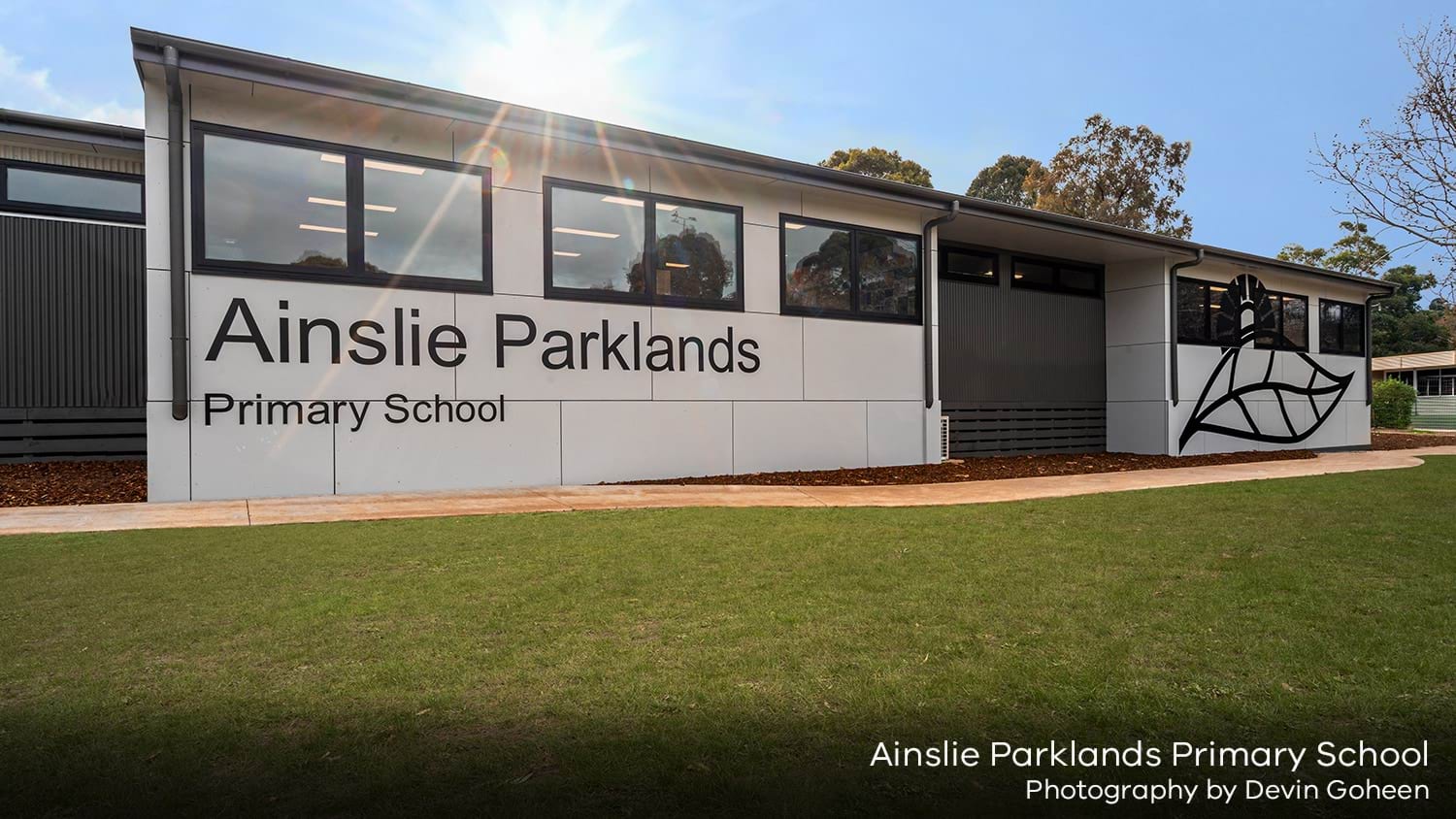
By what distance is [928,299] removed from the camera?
13.3 metres

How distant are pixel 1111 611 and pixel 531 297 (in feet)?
25.5

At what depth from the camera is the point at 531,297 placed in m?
10.1

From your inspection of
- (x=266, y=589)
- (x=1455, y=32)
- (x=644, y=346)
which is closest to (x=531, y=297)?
(x=644, y=346)

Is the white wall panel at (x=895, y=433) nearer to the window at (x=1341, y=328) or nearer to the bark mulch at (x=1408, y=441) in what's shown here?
the window at (x=1341, y=328)

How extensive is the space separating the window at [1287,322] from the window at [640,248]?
13413 millimetres

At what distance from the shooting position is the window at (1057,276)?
16.1m

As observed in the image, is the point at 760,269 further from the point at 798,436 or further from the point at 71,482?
the point at 71,482

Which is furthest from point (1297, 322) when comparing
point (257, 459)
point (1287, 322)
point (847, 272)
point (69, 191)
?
point (69, 191)

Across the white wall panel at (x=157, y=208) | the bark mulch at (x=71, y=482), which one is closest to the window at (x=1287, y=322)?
the white wall panel at (x=157, y=208)

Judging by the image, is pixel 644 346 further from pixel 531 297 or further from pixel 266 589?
pixel 266 589

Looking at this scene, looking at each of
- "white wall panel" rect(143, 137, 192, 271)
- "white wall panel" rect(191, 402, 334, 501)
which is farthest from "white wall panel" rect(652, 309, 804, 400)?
"white wall panel" rect(143, 137, 192, 271)

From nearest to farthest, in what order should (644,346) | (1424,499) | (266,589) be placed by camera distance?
(266,589) < (1424,499) < (644,346)

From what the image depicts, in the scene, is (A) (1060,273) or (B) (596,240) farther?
(A) (1060,273)

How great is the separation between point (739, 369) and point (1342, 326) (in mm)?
17343
